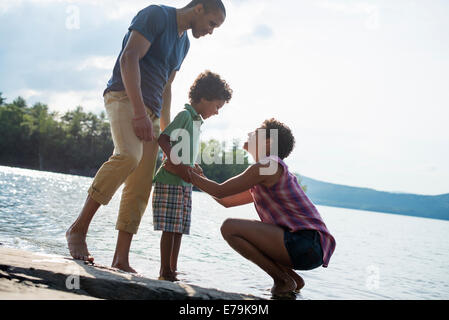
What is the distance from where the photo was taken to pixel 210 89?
3.74 metres

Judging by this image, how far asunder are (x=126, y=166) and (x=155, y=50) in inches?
39.1

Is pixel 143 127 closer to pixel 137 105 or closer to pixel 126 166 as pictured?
pixel 137 105

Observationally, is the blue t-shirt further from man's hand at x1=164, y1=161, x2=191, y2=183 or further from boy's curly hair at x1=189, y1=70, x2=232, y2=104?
man's hand at x1=164, y1=161, x2=191, y2=183

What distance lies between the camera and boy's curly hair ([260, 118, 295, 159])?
3332mm

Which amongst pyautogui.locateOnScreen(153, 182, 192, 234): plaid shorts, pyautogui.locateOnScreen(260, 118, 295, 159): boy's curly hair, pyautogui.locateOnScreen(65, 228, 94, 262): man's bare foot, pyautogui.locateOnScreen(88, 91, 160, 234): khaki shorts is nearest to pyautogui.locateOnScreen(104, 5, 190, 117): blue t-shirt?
pyautogui.locateOnScreen(88, 91, 160, 234): khaki shorts

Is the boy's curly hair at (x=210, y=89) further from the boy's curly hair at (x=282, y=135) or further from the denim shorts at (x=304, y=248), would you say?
the denim shorts at (x=304, y=248)

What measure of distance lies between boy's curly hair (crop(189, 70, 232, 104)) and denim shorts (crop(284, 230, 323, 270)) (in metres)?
1.39

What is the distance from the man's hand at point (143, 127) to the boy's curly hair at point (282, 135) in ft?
2.96

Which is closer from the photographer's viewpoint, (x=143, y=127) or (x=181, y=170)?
(x=143, y=127)

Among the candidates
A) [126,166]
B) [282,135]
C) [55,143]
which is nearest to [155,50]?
[126,166]

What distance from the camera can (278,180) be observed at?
316 centimetres

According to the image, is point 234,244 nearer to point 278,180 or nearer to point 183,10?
point 278,180

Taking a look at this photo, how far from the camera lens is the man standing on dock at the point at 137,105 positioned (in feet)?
10.1
